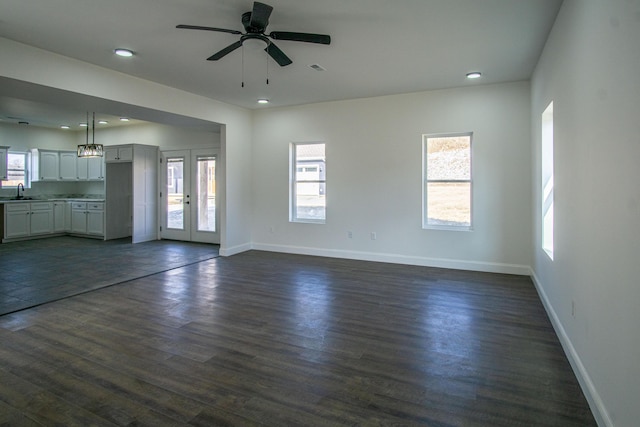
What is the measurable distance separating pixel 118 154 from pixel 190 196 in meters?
1.88

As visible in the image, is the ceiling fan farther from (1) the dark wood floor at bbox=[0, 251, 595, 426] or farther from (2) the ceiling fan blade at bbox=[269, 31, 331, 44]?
(1) the dark wood floor at bbox=[0, 251, 595, 426]

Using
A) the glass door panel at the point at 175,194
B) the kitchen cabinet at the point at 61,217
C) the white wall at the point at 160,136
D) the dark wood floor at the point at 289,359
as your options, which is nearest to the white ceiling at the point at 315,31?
the dark wood floor at the point at 289,359

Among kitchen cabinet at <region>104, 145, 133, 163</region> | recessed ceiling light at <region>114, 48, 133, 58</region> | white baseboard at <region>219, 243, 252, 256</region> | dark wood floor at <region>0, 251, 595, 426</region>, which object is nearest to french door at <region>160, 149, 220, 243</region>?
kitchen cabinet at <region>104, 145, 133, 163</region>

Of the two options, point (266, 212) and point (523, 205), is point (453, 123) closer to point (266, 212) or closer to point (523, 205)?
point (523, 205)

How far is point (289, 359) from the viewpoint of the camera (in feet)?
9.01

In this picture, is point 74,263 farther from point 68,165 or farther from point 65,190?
point 65,190

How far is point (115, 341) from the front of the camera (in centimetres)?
304

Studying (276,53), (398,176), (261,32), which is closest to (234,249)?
(398,176)

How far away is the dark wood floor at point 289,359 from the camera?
2107 millimetres

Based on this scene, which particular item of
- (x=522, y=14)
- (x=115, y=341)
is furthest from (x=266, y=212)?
(x=522, y=14)

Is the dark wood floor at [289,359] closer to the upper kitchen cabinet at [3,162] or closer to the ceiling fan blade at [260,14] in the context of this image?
the ceiling fan blade at [260,14]

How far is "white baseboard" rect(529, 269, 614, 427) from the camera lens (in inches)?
75.9

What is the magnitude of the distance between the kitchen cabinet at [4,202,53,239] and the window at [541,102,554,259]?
398 inches

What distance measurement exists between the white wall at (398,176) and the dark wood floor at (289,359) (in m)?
1.11
